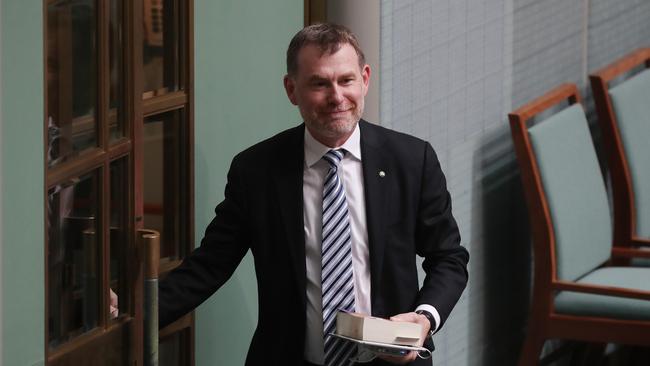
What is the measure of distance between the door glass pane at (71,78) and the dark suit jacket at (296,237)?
21.5 inches

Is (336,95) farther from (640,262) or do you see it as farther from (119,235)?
(640,262)

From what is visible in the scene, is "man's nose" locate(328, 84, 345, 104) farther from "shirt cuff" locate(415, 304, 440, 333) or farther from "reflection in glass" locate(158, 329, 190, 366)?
"reflection in glass" locate(158, 329, 190, 366)

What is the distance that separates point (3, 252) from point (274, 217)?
35.0 inches

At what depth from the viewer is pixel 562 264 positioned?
4.58 m

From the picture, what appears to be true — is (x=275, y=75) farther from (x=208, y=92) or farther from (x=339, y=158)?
(x=339, y=158)

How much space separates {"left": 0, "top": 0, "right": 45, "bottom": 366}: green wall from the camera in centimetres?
205

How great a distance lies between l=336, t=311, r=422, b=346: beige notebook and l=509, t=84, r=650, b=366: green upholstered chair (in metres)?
1.94

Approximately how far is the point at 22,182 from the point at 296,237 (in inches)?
33.7

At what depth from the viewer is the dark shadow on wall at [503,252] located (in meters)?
4.74

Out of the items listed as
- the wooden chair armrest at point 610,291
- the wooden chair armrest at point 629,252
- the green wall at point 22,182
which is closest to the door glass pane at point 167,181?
the green wall at point 22,182

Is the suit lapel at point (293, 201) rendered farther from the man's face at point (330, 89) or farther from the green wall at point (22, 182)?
the green wall at point (22, 182)

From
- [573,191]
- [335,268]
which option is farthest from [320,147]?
[573,191]

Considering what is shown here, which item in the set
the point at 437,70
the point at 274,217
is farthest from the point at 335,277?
the point at 437,70

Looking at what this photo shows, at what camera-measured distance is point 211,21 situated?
3266 millimetres
